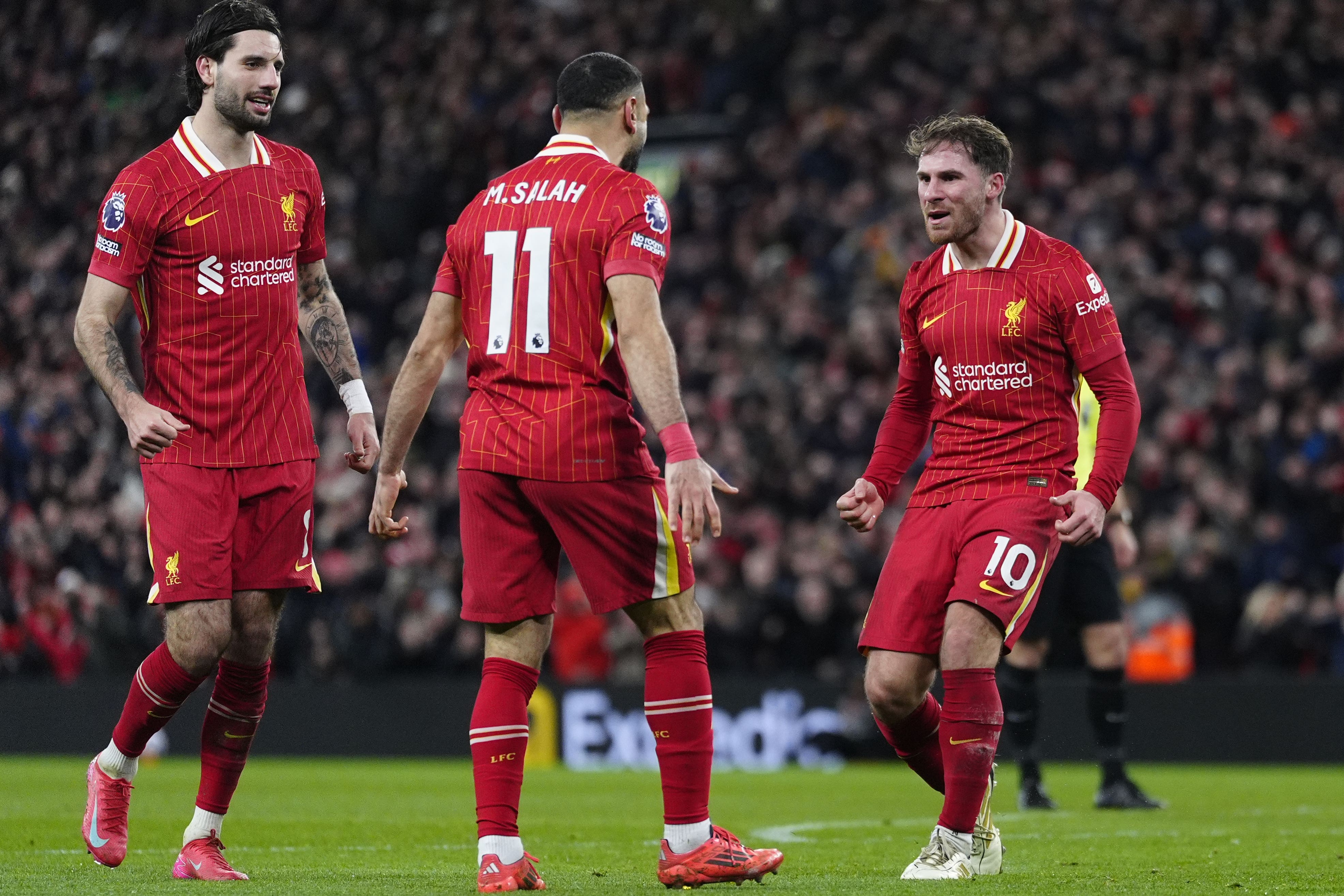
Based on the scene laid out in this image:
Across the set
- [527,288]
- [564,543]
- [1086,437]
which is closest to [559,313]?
[527,288]

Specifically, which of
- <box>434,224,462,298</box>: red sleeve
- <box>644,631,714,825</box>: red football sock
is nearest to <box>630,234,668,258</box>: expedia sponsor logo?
<box>434,224,462,298</box>: red sleeve

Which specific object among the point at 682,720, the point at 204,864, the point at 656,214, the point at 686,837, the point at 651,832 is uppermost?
the point at 656,214

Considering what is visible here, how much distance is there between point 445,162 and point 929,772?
16.1m

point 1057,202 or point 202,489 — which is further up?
point 1057,202

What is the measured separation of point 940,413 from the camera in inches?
238

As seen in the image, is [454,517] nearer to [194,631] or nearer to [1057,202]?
[1057,202]

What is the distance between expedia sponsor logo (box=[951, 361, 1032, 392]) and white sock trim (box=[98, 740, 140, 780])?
2.88 metres

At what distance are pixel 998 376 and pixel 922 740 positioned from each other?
119cm

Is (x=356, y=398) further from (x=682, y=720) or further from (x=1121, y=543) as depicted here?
(x=1121, y=543)

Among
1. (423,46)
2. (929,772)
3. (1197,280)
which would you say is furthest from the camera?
(423,46)

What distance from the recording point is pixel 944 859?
5.57 metres

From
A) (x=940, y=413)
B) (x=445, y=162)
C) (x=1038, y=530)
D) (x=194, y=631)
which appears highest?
(x=445, y=162)

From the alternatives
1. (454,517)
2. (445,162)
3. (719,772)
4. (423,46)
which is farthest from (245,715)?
(423,46)

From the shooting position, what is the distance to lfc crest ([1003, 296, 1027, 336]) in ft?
19.1
